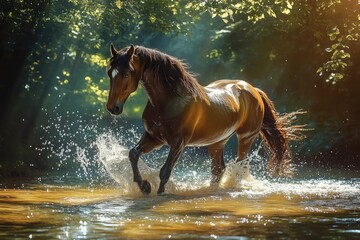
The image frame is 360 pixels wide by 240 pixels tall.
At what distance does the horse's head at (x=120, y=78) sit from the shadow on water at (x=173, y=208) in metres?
1.37

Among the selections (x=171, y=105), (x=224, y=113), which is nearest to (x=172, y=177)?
(x=224, y=113)

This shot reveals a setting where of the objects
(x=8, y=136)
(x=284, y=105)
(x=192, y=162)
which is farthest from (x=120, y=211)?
(x=284, y=105)

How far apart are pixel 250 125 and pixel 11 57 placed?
803 cm

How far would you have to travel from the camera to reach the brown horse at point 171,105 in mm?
11023

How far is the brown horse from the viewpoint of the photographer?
1102cm

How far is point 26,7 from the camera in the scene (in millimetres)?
19812

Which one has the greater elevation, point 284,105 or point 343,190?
point 284,105

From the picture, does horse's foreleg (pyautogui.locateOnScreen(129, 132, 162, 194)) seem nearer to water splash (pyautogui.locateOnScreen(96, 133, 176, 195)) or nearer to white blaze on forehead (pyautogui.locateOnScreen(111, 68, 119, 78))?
water splash (pyautogui.locateOnScreen(96, 133, 176, 195))

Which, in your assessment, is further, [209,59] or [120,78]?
[209,59]

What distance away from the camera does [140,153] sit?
38.7ft

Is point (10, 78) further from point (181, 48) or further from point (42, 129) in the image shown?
A: point (181, 48)

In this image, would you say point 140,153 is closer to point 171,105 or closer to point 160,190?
point 160,190

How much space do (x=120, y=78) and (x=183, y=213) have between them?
2.76 metres

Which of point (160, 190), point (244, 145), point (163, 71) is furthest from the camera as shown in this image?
point (244, 145)
